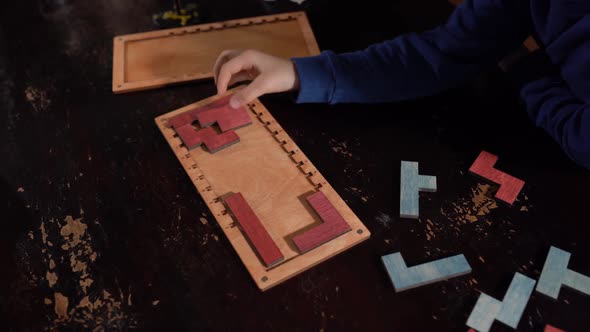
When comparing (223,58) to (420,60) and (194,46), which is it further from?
(420,60)

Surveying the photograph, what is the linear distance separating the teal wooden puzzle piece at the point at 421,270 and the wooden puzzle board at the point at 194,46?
0.60 meters

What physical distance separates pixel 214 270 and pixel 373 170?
36 centimetres

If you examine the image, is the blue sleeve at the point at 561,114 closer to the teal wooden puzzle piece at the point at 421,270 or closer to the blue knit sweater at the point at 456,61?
the blue knit sweater at the point at 456,61

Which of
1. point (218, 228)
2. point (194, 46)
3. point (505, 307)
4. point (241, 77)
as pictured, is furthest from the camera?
point (194, 46)

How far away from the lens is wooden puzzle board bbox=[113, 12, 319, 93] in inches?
43.1

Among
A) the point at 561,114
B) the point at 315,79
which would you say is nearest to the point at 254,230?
the point at 315,79

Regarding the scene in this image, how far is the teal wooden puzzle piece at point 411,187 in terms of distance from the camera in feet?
2.72

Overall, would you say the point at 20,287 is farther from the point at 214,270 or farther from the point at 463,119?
the point at 463,119

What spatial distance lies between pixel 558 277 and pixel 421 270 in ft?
0.72

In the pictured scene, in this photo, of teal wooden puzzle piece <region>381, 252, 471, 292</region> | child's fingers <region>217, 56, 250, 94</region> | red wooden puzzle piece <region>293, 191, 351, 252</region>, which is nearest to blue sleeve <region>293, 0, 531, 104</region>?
child's fingers <region>217, 56, 250, 94</region>

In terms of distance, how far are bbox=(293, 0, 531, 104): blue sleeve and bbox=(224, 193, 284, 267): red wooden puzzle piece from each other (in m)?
0.29

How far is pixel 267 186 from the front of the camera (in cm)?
87

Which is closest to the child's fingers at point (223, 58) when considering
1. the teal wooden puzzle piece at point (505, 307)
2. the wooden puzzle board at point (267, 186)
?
the wooden puzzle board at point (267, 186)

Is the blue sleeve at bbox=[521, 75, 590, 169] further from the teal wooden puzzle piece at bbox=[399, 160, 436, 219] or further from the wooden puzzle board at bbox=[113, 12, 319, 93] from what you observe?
the wooden puzzle board at bbox=[113, 12, 319, 93]
